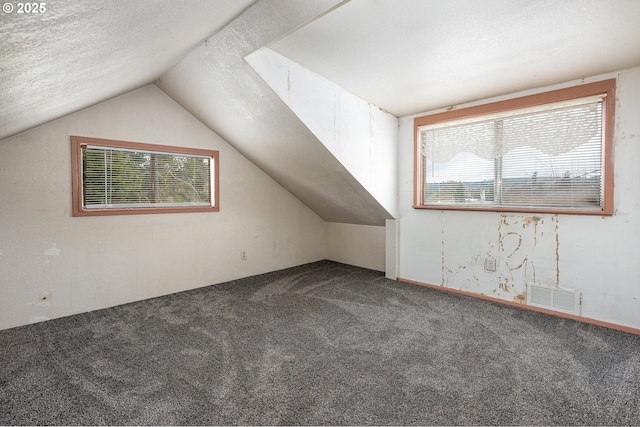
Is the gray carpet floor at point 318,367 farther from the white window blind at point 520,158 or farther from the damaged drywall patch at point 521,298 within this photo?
the white window blind at point 520,158

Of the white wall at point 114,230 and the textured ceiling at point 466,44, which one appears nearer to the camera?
the textured ceiling at point 466,44

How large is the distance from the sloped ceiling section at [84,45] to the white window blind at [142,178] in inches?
27.9

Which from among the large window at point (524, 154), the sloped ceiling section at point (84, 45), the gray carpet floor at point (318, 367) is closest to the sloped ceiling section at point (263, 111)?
the sloped ceiling section at point (84, 45)

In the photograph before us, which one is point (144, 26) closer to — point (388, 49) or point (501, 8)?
point (388, 49)

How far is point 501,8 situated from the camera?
1797mm

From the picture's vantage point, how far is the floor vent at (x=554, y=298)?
9.33 ft

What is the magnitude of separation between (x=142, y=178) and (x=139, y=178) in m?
0.03

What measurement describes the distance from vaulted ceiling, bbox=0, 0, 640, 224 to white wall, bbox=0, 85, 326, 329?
38 centimetres

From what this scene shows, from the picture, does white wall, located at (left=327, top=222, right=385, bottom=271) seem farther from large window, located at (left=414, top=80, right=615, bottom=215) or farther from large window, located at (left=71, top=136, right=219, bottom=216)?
large window, located at (left=71, top=136, right=219, bottom=216)

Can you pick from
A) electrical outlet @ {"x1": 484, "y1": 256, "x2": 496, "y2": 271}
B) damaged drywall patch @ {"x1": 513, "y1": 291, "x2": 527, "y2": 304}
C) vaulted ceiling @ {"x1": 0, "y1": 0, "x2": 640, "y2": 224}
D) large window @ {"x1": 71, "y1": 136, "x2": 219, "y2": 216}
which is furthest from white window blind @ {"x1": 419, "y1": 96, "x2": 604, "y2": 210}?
large window @ {"x1": 71, "y1": 136, "x2": 219, "y2": 216}

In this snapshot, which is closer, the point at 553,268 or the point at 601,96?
the point at 601,96

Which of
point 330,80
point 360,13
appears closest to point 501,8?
point 360,13

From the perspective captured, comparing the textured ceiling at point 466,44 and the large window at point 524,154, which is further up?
the textured ceiling at point 466,44

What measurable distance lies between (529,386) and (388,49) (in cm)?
242
